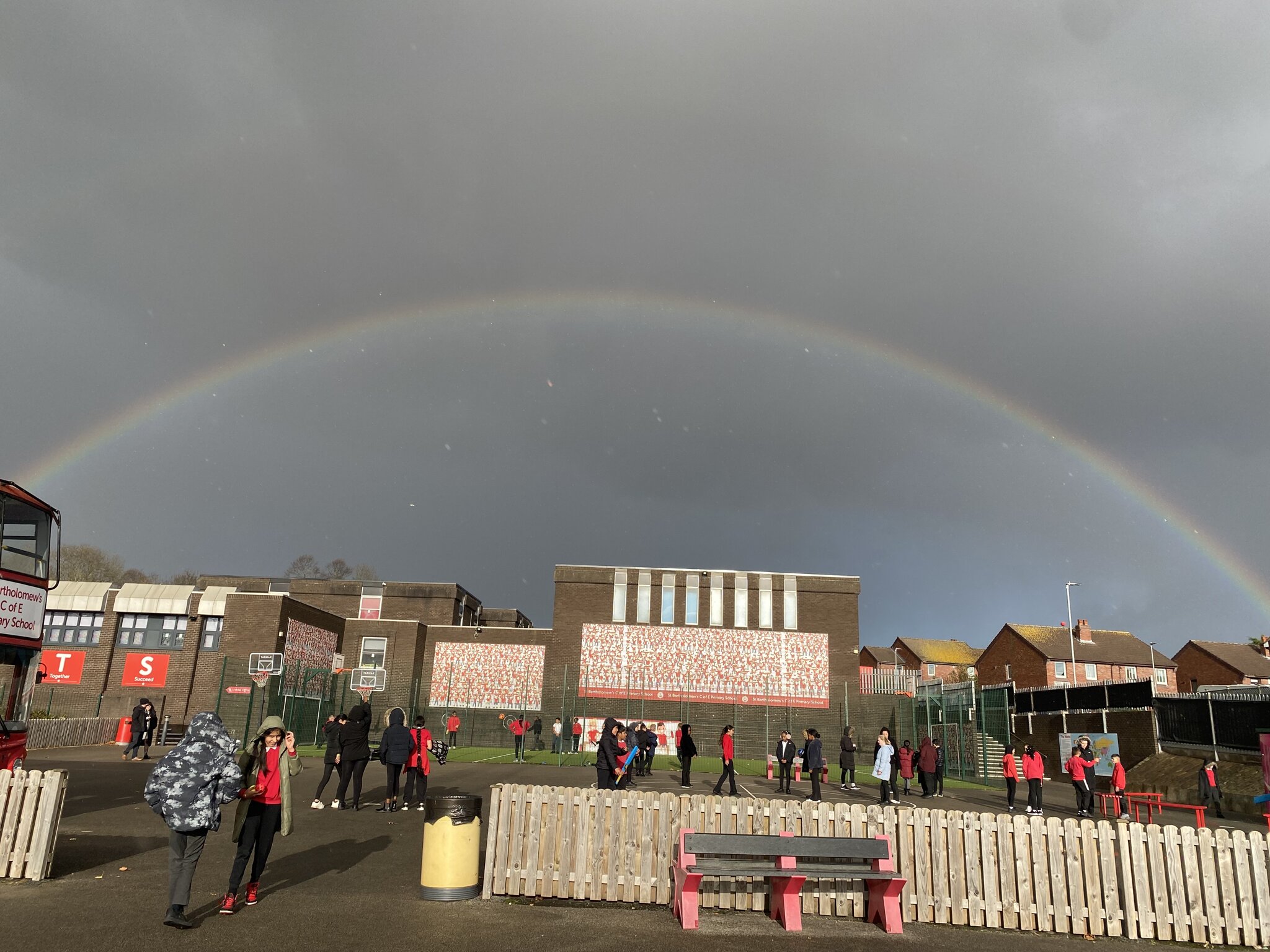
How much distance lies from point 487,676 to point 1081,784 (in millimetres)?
37226

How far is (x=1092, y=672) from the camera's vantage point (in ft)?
223

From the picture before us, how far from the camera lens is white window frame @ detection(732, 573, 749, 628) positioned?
1989 inches

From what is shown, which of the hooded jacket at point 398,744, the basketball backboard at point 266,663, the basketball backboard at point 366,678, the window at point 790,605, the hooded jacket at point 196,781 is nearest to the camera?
the hooded jacket at point 196,781

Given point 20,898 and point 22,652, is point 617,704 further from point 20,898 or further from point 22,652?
point 20,898

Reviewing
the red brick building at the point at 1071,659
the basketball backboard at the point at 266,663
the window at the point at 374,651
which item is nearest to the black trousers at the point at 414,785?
the basketball backboard at the point at 266,663

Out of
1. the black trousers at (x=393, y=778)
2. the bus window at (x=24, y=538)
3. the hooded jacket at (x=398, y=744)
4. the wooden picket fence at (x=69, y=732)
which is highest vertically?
the bus window at (x=24, y=538)

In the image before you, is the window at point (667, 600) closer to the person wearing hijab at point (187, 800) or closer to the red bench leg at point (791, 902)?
the red bench leg at point (791, 902)

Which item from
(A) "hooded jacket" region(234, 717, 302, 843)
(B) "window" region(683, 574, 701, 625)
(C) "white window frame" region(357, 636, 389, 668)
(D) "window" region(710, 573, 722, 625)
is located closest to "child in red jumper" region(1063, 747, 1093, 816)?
(A) "hooded jacket" region(234, 717, 302, 843)

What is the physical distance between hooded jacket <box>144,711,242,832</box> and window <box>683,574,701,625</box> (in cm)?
4406

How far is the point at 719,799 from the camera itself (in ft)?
29.4

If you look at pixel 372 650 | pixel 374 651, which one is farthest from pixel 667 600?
pixel 372 650

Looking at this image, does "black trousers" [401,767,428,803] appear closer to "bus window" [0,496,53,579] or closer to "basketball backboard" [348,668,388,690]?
"bus window" [0,496,53,579]

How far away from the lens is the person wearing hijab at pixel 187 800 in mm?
7129

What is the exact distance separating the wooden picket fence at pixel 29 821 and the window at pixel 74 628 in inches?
1581
